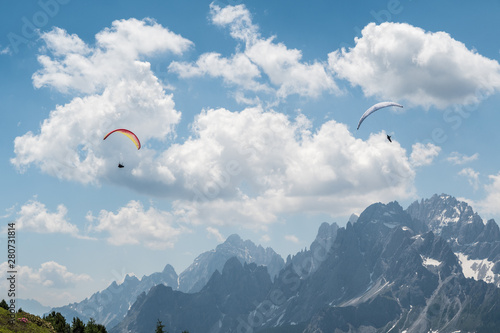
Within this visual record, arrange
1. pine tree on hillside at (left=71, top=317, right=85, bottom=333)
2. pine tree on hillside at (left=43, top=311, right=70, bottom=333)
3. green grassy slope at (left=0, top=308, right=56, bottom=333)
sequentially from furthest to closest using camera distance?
pine tree on hillside at (left=71, top=317, right=85, bottom=333)
pine tree on hillside at (left=43, top=311, right=70, bottom=333)
green grassy slope at (left=0, top=308, right=56, bottom=333)

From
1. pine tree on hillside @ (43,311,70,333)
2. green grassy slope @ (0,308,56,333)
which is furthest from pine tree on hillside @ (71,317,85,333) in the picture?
green grassy slope @ (0,308,56,333)

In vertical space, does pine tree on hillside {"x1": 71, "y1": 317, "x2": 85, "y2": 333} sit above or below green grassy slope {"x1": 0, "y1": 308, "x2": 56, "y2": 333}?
below

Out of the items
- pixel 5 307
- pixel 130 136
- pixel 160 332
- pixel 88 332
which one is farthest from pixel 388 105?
pixel 5 307

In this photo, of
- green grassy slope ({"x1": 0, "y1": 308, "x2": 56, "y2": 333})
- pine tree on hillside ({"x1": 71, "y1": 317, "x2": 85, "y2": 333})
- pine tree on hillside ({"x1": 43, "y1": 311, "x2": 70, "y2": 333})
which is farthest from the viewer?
pine tree on hillside ({"x1": 71, "y1": 317, "x2": 85, "y2": 333})

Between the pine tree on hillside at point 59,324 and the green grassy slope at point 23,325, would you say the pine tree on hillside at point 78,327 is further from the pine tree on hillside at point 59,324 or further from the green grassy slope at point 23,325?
the green grassy slope at point 23,325

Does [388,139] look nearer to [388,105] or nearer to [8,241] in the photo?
[388,105]

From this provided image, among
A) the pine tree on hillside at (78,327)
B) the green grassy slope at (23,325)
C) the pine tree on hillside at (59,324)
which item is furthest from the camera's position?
the pine tree on hillside at (78,327)

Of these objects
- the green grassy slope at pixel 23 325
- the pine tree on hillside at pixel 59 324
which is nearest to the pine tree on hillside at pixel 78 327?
the pine tree on hillside at pixel 59 324

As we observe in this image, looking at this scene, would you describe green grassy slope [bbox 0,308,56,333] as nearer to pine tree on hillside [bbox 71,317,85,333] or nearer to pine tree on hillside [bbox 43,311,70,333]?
pine tree on hillside [bbox 43,311,70,333]

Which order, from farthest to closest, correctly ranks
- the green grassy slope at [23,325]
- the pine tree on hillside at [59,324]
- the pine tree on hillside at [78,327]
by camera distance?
the pine tree on hillside at [78,327] < the pine tree on hillside at [59,324] < the green grassy slope at [23,325]

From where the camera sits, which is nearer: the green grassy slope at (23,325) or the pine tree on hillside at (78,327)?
the green grassy slope at (23,325)

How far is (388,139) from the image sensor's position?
87000 mm

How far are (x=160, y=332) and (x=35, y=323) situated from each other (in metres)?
23.8

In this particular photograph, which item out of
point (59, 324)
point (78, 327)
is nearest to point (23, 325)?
point (59, 324)
